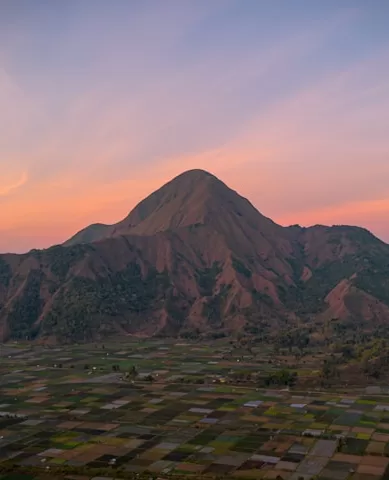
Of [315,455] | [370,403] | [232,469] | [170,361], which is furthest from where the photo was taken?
[170,361]

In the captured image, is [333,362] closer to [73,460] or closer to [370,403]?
[370,403]

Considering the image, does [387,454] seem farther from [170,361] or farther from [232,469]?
[170,361]

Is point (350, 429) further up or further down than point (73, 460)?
further down

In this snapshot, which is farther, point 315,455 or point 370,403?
point 370,403

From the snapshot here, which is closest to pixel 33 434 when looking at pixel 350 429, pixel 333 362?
pixel 350 429

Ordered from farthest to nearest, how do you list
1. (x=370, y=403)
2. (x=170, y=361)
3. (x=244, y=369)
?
(x=170, y=361) < (x=244, y=369) < (x=370, y=403)

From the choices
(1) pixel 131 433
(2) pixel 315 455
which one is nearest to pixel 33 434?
(1) pixel 131 433
